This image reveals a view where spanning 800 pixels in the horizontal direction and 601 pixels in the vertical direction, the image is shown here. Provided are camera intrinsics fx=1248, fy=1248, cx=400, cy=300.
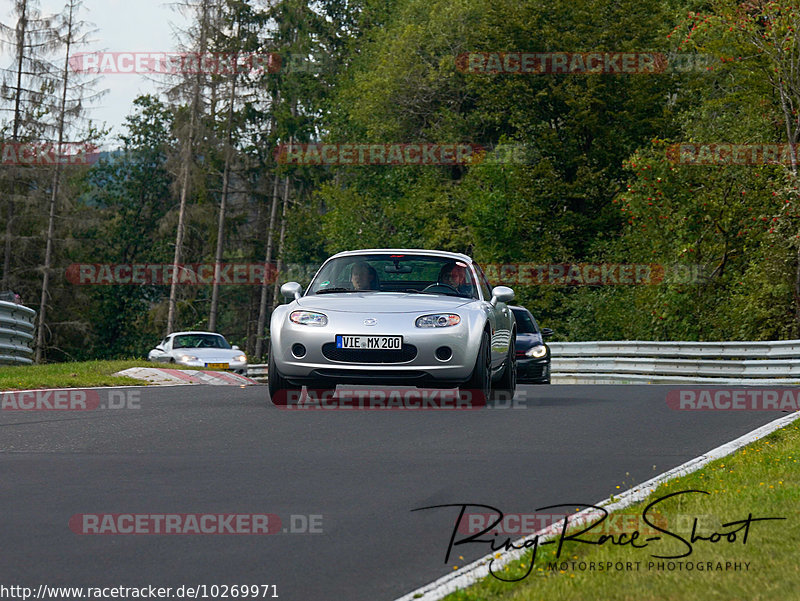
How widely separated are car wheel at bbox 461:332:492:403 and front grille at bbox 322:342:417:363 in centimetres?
73

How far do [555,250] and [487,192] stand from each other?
3.35 metres

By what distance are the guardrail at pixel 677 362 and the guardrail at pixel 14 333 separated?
45.8 ft

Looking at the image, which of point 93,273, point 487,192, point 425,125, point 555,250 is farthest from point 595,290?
point 93,273

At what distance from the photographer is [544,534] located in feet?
19.4

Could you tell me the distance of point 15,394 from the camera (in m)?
15.2

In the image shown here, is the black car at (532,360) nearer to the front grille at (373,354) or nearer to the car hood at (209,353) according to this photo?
the car hood at (209,353)

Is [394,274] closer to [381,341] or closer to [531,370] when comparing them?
[381,341]
